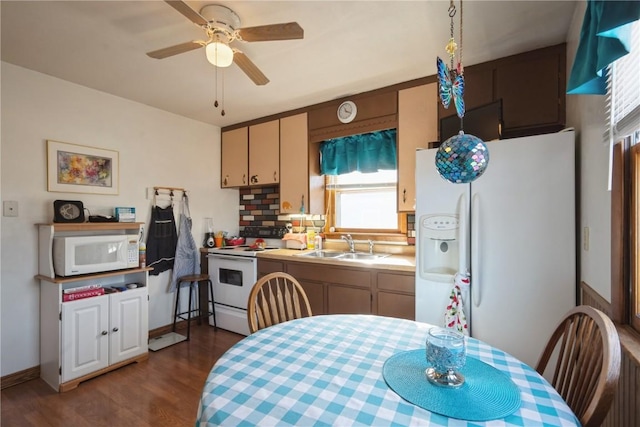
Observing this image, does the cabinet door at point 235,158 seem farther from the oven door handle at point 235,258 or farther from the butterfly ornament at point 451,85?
the butterfly ornament at point 451,85

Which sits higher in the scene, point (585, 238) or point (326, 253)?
point (585, 238)

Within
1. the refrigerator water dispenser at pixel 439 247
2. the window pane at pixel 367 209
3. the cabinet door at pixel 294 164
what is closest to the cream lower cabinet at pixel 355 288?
the refrigerator water dispenser at pixel 439 247

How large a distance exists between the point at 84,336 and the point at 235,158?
7.47 feet

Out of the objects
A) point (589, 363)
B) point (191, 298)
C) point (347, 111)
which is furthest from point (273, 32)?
point (191, 298)

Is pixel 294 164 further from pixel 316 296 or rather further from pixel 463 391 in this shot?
pixel 463 391

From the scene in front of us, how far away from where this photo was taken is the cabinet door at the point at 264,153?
A: 3377 mm

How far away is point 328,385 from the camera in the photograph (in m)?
0.90

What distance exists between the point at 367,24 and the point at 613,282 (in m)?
1.74

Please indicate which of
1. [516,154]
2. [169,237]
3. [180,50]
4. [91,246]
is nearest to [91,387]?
[91,246]

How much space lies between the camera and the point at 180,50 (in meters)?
1.73

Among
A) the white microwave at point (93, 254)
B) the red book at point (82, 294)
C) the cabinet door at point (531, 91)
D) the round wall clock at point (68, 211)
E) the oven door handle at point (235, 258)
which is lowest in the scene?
the red book at point (82, 294)

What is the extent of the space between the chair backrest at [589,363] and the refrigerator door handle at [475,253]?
2.31ft

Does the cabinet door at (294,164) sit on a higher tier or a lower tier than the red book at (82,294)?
higher

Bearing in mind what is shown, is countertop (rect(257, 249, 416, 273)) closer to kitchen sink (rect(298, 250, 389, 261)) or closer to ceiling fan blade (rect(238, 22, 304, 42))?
kitchen sink (rect(298, 250, 389, 261))
